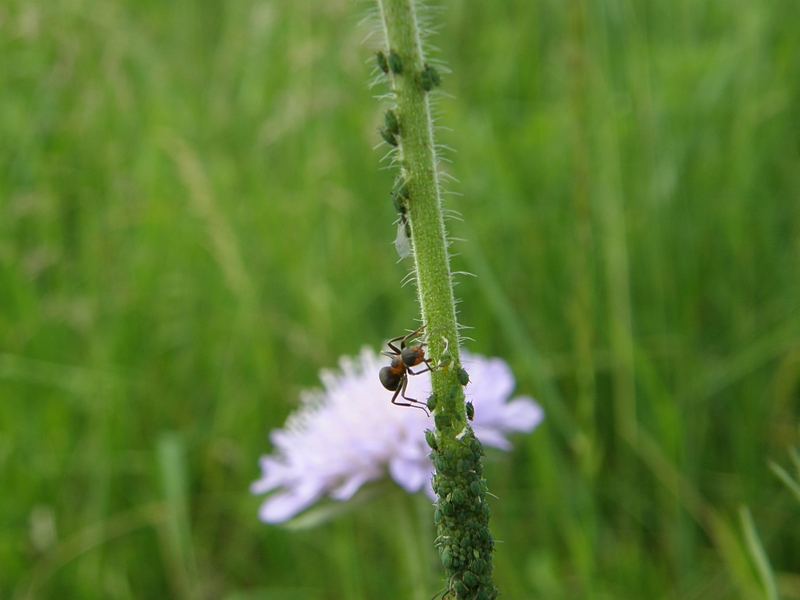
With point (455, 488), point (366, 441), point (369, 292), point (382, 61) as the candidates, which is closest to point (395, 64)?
point (382, 61)

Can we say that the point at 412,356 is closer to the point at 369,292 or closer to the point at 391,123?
the point at 391,123

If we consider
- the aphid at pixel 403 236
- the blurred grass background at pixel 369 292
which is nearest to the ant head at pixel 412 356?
the aphid at pixel 403 236

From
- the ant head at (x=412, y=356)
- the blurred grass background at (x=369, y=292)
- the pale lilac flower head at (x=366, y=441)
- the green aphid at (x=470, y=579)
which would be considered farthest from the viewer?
the blurred grass background at (x=369, y=292)

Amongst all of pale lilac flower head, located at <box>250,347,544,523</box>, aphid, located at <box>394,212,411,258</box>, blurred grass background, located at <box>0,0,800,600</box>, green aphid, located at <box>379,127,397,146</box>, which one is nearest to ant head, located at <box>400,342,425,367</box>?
aphid, located at <box>394,212,411,258</box>

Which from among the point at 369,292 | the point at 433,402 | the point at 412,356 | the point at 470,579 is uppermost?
the point at 369,292

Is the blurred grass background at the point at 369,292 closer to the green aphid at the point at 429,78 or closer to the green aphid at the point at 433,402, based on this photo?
the green aphid at the point at 433,402
